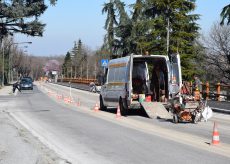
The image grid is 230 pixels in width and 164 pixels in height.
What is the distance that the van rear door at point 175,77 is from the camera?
2214cm

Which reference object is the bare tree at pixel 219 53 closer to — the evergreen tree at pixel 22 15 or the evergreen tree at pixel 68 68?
the evergreen tree at pixel 22 15

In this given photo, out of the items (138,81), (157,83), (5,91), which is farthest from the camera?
(5,91)

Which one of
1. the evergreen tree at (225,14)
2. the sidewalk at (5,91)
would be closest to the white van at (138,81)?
the evergreen tree at (225,14)

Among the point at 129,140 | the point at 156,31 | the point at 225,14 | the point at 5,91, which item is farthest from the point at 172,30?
the point at 129,140

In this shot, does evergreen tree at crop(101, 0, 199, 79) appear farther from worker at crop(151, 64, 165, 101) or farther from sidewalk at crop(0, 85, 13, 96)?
worker at crop(151, 64, 165, 101)

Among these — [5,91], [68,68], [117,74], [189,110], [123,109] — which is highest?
[68,68]

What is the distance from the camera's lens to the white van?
2219 centimetres

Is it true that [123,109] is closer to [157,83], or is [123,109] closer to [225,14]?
[157,83]

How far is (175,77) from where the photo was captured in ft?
73.8

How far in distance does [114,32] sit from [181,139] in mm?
48394

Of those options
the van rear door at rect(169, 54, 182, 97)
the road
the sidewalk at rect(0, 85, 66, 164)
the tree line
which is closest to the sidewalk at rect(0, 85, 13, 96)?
the tree line

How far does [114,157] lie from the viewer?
10727 mm

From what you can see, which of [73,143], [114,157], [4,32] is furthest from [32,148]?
[4,32]

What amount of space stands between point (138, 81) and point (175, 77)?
2.15 m
